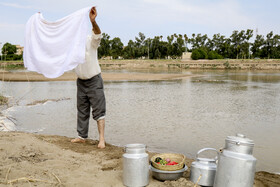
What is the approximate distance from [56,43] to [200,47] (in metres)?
78.3

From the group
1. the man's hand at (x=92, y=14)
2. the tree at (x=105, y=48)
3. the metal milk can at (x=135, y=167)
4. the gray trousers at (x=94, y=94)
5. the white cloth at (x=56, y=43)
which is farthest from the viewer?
the tree at (x=105, y=48)

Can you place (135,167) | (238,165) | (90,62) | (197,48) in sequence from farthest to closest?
(197,48) → (90,62) → (135,167) → (238,165)

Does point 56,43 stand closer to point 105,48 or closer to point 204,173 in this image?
point 204,173

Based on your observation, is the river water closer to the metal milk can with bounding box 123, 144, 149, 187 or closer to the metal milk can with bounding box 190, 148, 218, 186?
the metal milk can with bounding box 190, 148, 218, 186

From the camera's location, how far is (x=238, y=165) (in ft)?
8.71

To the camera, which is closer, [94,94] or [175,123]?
[94,94]

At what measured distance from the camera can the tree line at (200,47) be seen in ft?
216

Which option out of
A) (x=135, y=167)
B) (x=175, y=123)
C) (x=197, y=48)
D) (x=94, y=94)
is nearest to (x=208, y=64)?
(x=197, y=48)

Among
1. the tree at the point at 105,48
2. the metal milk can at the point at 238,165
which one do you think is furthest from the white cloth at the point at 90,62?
the tree at the point at 105,48

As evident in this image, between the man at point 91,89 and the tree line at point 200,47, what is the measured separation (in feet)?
197

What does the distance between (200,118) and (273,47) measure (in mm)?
65953

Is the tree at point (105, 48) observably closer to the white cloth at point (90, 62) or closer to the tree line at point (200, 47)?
the tree line at point (200, 47)

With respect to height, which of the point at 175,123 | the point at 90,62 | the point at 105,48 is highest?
the point at 105,48

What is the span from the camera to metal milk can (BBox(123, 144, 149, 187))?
2963mm
